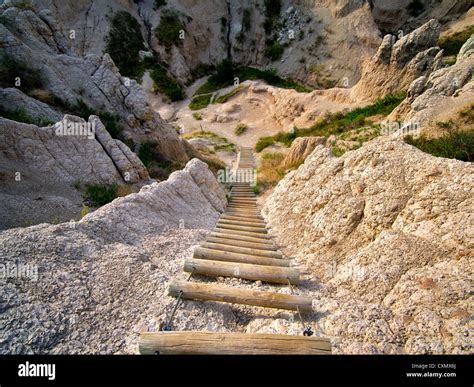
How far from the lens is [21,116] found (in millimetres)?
11953

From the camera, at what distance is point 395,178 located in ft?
18.1

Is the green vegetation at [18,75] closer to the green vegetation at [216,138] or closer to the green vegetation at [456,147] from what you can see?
the green vegetation at [216,138]

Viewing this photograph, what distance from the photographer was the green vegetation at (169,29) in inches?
2014

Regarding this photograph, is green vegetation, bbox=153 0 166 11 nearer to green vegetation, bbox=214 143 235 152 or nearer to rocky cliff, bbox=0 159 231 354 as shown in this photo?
green vegetation, bbox=214 143 235 152

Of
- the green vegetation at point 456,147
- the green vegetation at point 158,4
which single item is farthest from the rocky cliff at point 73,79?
the green vegetation at point 158,4

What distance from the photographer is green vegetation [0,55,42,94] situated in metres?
14.8

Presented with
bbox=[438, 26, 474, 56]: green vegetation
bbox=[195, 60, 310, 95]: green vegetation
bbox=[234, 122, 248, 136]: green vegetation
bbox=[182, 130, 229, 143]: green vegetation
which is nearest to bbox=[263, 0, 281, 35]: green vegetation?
bbox=[195, 60, 310, 95]: green vegetation

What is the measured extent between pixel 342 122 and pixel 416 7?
36.4 meters

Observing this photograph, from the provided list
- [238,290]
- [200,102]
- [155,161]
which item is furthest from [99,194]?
[200,102]

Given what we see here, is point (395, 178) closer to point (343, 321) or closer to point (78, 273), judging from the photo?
point (343, 321)

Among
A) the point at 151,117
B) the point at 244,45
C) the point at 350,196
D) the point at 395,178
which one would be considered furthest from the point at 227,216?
the point at 244,45

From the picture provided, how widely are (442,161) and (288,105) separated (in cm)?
3108

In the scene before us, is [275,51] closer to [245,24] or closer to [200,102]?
[245,24]

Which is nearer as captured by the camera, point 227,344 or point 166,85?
point 227,344
